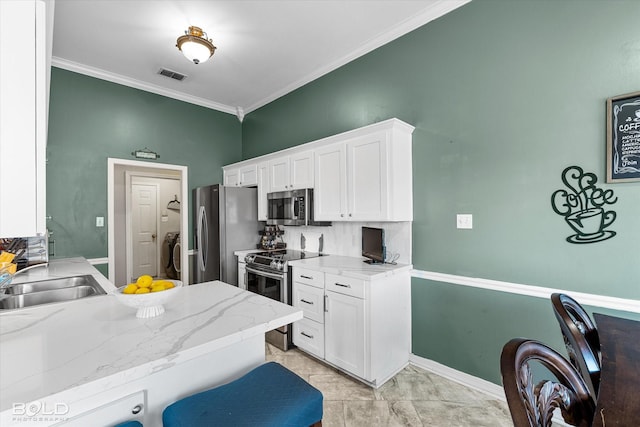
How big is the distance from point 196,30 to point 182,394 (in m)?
2.91

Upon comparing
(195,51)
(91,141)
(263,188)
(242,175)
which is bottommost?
(263,188)

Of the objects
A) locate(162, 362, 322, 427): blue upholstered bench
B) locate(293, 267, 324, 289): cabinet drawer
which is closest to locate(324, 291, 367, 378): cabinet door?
locate(293, 267, 324, 289): cabinet drawer

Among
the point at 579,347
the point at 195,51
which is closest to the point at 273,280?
the point at 195,51

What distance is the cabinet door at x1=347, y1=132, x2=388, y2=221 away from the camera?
2.46 m

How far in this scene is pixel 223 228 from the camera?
3600mm

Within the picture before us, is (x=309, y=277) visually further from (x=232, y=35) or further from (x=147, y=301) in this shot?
(x=232, y=35)

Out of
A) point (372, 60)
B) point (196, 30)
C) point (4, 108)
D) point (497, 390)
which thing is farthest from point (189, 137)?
point (497, 390)

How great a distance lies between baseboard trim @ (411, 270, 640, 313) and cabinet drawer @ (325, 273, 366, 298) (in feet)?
2.06

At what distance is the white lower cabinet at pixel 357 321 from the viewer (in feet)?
7.30

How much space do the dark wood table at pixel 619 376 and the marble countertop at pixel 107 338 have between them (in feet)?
3.27

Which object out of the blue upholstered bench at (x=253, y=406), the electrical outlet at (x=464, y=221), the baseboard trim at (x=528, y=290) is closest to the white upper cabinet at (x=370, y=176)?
the electrical outlet at (x=464, y=221)

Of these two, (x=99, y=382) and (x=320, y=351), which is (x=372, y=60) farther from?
(x=99, y=382)

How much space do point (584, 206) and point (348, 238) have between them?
1.92 meters

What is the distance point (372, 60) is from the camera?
2990 millimetres
